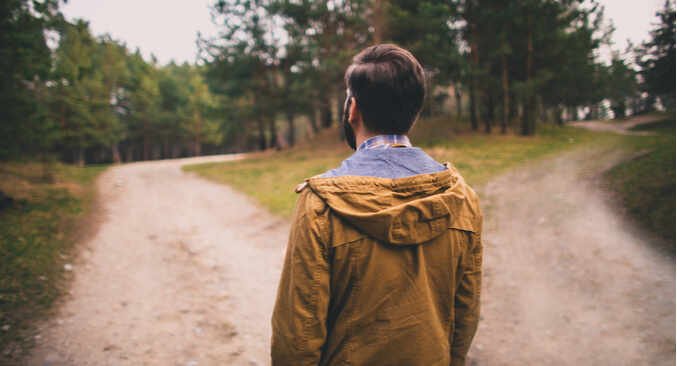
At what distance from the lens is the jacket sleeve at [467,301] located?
1417 millimetres

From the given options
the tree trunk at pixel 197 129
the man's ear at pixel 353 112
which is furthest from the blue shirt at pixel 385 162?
the tree trunk at pixel 197 129

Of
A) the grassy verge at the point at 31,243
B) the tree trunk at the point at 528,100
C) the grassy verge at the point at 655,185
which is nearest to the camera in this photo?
the grassy verge at the point at 31,243

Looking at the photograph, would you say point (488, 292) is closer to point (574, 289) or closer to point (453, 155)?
point (574, 289)

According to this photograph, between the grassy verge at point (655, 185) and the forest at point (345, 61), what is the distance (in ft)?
1.75

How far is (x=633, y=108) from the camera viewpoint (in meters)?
4.89

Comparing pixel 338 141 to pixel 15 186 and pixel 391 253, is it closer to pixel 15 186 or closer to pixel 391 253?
pixel 15 186

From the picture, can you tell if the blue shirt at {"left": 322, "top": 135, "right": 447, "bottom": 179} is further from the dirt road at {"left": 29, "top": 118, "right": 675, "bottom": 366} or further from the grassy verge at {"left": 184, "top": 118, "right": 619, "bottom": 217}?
the grassy verge at {"left": 184, "top": 118, "right": 619, "bottom": 217}

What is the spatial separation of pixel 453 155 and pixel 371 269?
12.4 meters

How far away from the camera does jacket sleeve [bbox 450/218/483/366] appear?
142cm

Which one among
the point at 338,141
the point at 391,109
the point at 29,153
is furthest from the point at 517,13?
the point at 29,153

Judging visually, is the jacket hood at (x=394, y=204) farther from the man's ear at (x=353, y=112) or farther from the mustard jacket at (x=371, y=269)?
the man's ear at (x=353, y=112)

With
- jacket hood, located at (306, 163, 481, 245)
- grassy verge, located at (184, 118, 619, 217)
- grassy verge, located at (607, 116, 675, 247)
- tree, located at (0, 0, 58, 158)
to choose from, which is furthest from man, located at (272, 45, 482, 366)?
tree, located at (0, 0, 58, 158)

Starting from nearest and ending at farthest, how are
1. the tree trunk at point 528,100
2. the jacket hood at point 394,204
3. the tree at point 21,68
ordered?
1. the jacket hood at point 394,204
2. the tree at point 21,68
3. the tree trunk at point 528,100

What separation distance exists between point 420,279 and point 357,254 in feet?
1.02
